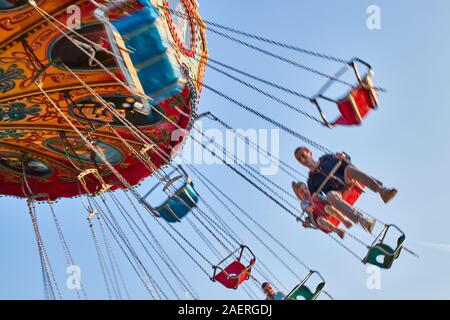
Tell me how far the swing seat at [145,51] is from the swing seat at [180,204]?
130 cm

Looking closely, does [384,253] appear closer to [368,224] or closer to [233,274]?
[368,224]

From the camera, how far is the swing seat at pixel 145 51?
716 cm

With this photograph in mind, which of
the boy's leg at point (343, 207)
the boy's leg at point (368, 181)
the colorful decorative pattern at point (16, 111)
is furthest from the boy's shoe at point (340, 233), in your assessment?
the colorful decorative pattern at point (16, 111)

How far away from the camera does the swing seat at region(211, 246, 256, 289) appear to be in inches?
314

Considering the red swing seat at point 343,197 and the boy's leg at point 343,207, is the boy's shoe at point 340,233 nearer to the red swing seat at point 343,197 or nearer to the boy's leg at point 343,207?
the red swing seat at point 343,197

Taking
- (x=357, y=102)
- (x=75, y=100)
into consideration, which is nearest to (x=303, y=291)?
(x=357, y=102)

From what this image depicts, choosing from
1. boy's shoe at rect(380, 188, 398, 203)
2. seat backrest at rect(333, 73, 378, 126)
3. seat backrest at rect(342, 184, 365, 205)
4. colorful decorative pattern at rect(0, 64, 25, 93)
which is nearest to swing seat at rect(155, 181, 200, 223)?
seat backrest at rect(342, 184, 365, 205)

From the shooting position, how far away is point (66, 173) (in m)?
10.9

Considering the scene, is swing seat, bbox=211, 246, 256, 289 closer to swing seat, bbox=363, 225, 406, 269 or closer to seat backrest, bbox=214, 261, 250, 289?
seat backrest, bbox=214, 261, 250, 289

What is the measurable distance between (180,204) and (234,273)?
1.21 metres
